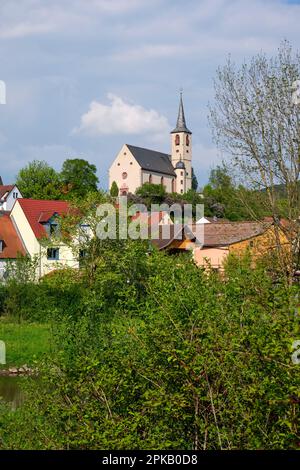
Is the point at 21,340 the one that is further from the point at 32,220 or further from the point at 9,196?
the point at 9,196

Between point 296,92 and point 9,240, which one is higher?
point 296,92

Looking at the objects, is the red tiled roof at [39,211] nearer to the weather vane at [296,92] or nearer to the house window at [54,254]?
the house window at [54,254]

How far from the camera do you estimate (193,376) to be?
5.91 m

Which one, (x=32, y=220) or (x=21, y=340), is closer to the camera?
(x=21, y=340)

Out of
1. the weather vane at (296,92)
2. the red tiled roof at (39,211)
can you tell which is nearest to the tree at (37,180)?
the red tiled roof at (39,211)

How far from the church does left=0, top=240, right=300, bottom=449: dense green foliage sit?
93.0 m

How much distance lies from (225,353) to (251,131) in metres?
13.6

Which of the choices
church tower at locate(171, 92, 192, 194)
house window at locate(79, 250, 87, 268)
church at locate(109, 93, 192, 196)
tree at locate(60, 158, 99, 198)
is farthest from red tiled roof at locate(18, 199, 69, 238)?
church tower at locate(171, 92, 192, 194)

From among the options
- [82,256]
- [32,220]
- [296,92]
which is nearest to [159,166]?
[32,220]

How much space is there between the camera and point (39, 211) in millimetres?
45719

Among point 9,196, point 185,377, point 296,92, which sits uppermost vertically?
point 9,196

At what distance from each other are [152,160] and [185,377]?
110 metres

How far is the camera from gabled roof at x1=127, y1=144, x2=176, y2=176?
111287mm
